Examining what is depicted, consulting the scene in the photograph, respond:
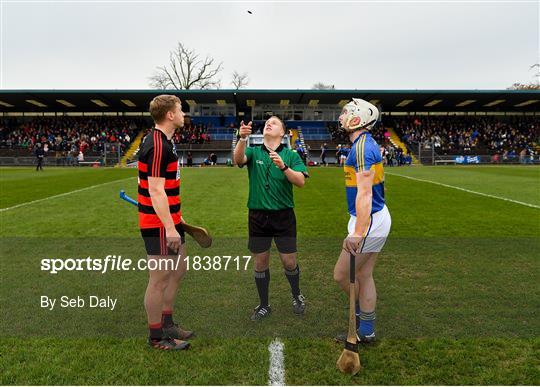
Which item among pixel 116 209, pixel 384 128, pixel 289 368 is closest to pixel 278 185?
pixel 289 368

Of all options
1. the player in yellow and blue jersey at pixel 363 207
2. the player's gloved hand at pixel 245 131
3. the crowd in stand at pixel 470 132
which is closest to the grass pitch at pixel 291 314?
the player in yellow and blue jersey at pixel 363 207

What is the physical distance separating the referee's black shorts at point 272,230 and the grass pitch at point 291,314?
773mm

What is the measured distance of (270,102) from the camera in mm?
50750

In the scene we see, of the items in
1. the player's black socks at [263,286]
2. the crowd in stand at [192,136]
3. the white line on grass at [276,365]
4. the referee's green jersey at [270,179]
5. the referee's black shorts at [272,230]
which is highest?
the crowd in stand at [192,136]

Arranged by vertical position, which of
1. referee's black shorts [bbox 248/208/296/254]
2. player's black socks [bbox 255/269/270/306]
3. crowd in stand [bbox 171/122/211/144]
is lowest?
player's black socks [bbox 255/269/270/306]

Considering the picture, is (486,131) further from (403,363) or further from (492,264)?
(403,363)

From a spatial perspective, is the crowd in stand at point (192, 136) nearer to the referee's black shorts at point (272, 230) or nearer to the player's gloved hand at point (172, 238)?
the referee's black shorts at point (272, 230)

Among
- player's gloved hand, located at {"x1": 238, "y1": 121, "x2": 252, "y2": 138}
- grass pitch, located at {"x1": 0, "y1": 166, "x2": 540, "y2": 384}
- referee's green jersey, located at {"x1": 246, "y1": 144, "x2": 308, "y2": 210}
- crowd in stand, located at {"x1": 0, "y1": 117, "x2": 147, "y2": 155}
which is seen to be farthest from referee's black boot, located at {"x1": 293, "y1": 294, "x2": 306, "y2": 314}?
crowd in stand, located at {"x1": 0, "y1": 117, "x2": 147, "y2": 155}

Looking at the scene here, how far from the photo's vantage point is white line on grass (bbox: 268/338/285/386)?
11.3 ft

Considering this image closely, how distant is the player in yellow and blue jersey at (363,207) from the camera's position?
146 inches

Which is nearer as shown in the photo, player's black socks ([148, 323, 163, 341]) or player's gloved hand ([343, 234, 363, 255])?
player's gloved hand ([343, 234, 363, 255])

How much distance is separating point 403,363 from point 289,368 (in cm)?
96

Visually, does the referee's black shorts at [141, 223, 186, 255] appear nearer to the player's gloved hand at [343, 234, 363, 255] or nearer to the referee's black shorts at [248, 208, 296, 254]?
the referee's black shorts at [248, 208, 296, 254]

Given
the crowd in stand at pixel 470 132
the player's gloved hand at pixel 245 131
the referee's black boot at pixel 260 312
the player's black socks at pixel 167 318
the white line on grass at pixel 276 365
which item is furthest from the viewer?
the crowd in stand at pixel 470 132
